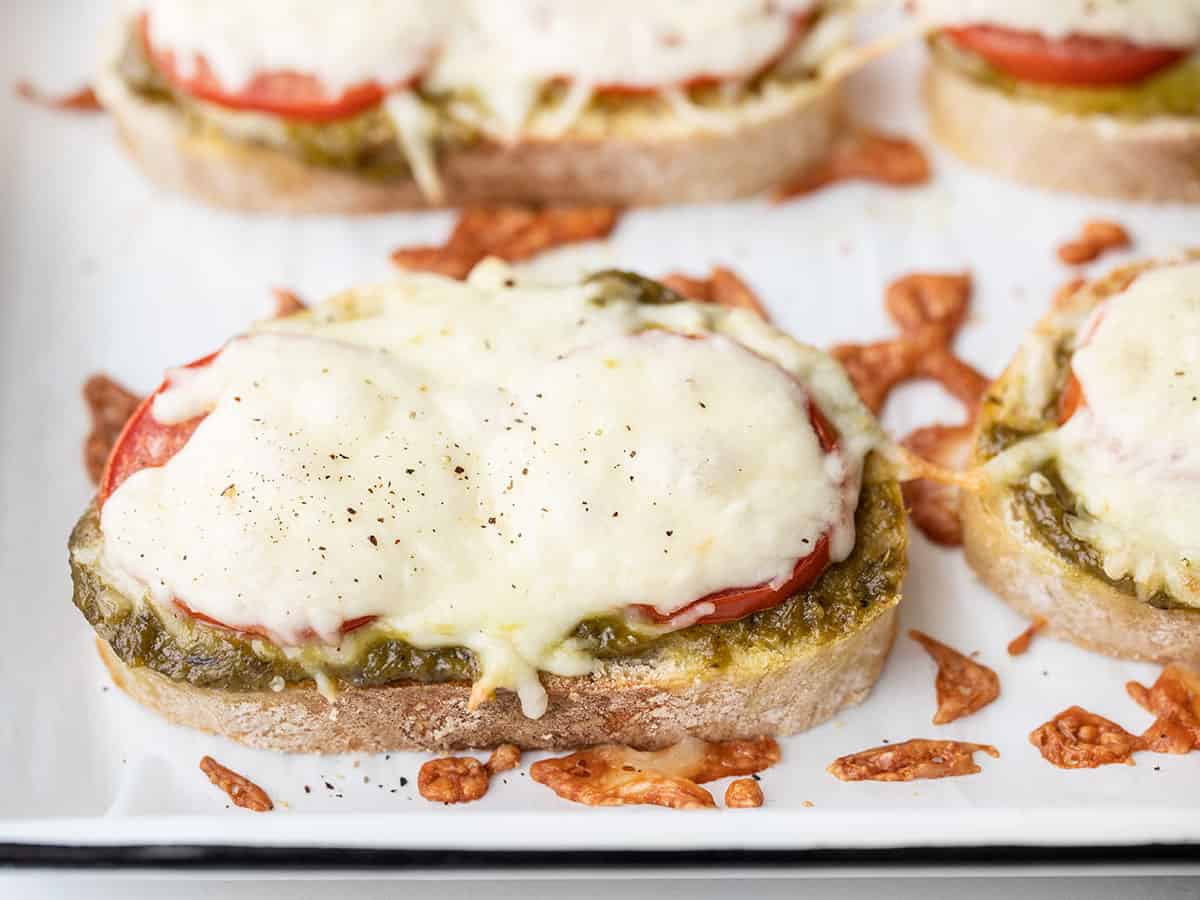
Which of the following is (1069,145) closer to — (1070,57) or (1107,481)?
(1070,57)

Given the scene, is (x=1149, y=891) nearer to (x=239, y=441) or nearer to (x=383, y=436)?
(x=383, y=436)

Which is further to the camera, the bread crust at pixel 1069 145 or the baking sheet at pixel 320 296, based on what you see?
the bread crust at pixel 1069 145

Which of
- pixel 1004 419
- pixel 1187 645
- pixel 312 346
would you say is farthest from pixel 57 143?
pixel 1187 645

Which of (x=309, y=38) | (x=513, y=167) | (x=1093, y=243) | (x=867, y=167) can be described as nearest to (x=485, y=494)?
(x=513, y=167)

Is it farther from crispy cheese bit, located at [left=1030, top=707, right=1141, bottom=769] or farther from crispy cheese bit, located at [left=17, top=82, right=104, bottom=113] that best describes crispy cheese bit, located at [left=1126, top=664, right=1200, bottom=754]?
crispy cheese bit, located at [left=17, top=82, right=104, bottom=113]

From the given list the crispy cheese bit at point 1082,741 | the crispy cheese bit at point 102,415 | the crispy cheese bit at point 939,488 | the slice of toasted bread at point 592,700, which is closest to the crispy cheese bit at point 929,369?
the crispy cheese bit at point 939,488

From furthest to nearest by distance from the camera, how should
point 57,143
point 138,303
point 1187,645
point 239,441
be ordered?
point 57,143, point 138,303, point 1187,645, point 239,441

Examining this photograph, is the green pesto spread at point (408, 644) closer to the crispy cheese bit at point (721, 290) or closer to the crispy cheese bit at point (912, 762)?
the crispy cheese bit at point (912, 762)
